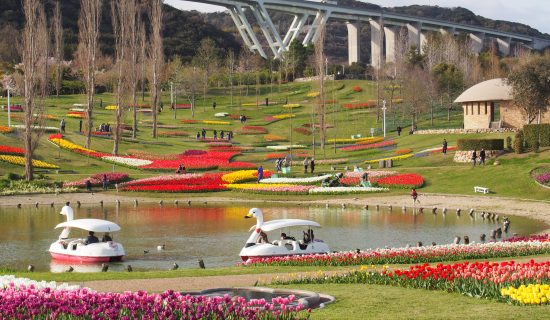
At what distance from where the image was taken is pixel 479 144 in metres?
58.3

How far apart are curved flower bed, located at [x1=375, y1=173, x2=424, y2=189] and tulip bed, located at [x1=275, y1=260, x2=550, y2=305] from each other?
32514mm

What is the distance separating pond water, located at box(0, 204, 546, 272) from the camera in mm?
31094

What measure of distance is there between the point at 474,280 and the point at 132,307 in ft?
25.2

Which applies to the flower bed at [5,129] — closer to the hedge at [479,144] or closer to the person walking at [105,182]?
the person walking at [105,182]

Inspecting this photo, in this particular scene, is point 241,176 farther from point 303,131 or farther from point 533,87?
point 303,131

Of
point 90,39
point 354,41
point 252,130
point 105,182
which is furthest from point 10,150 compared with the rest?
point 354,41

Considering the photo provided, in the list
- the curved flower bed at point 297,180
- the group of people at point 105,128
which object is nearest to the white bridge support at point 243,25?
the group of people at point 105,128

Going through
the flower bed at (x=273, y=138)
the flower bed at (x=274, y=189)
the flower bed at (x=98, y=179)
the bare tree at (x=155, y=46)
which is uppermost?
the bare tree at (x=155, y=46)

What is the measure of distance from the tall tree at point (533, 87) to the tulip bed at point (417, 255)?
40.9m

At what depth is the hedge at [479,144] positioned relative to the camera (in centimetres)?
5834

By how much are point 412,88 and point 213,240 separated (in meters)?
58.9

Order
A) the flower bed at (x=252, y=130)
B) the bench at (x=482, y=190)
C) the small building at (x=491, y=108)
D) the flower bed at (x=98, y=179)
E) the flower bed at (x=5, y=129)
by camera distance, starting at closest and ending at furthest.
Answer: the bench at (x=482, y=190), the flower bed at (x=98, y=179), the flower bed at (x=5, y=129), the small building at (x=491, y=108), the flower bed at (x=252, y=130)

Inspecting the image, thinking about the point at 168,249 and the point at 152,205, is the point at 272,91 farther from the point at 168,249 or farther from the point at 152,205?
the point at 168,249

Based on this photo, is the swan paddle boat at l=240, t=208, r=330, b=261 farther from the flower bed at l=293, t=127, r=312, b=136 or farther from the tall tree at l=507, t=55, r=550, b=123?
the flower bed at l=293, t=127, r=312, b=136
